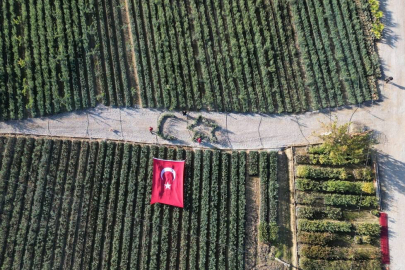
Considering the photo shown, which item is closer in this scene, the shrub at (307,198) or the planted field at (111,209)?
the planted field at (111,209)

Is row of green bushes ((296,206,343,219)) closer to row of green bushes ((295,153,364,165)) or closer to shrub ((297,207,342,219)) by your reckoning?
shrub ((297,207,342,219))

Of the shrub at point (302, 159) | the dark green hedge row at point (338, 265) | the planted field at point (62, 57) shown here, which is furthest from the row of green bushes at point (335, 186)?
the planted field at point (62, 57)

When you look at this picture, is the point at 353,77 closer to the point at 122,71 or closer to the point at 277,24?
the point at 277,24

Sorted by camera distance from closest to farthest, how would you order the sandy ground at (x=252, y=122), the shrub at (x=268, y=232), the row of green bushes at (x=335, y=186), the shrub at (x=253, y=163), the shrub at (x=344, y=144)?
the shrub at (x=344, y=144)
the shrub at (x=268, y=232)
the row of green bushes at (x=335, y=186)
the shrub at (x=253, y=163)
the sandy ground at (x=252, y=122)

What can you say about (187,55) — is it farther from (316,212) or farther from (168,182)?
(316,212)

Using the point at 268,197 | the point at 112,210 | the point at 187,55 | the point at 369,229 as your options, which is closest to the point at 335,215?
the point at 369,229

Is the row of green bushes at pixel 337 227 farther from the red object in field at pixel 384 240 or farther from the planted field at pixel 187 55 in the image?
the planted field at pixel 187 55

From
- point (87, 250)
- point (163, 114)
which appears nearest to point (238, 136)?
point (163, 114)
